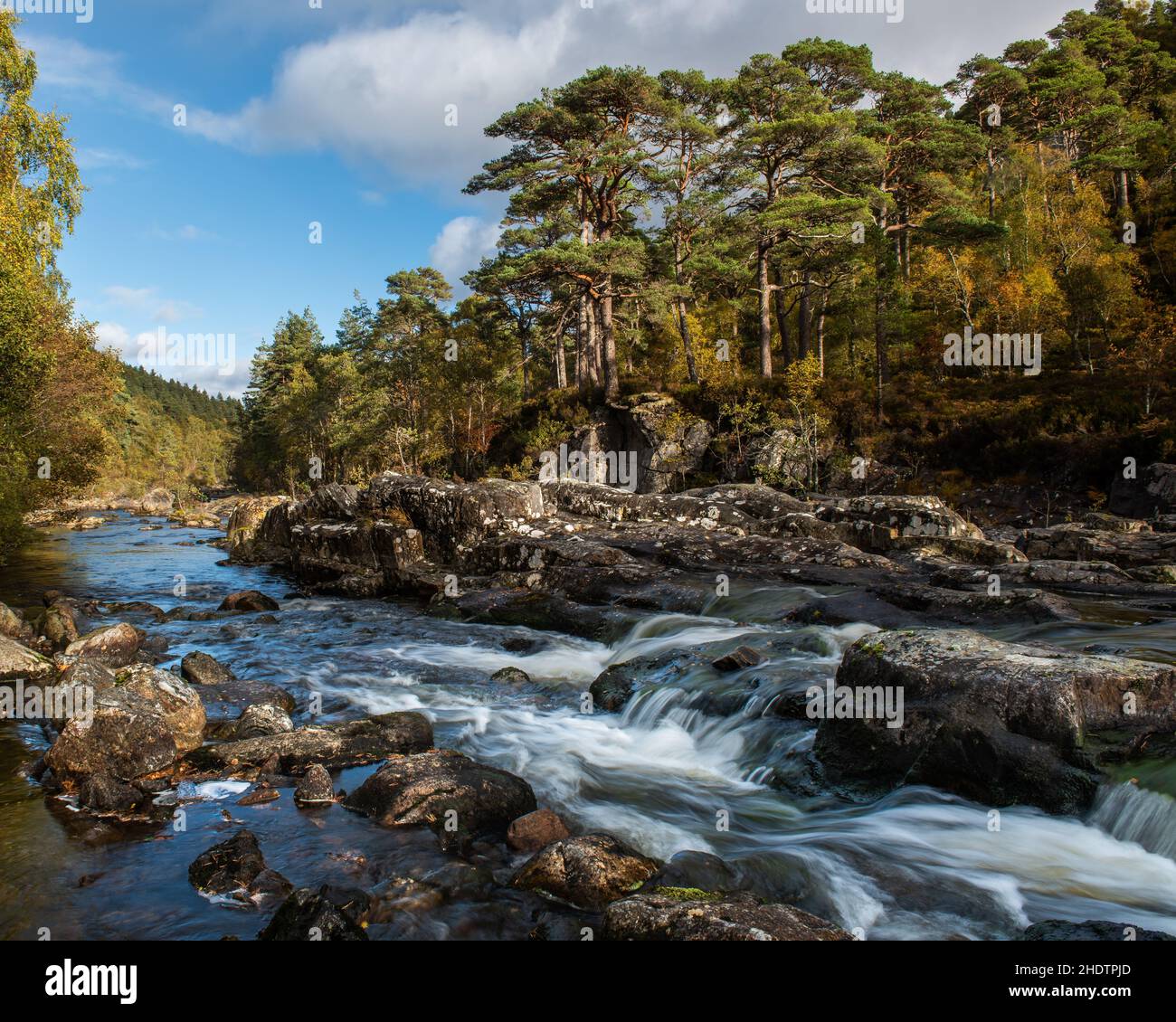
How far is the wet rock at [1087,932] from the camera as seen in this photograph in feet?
17.3

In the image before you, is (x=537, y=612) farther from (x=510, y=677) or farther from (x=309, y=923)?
(x=309, y=923)

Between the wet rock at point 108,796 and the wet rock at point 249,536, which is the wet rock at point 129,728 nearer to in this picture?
the wet rock at point 108,796

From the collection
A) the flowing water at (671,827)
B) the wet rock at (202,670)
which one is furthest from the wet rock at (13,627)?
the flowing water at (671,827)

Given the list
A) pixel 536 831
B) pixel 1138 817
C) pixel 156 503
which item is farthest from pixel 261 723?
pixel 156 503

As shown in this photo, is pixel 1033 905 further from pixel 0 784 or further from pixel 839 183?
pixel 839 183

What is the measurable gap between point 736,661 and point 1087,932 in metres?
7.22

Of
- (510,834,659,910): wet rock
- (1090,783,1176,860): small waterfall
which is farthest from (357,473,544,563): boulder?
(1090,783,1176,860): small waterfall

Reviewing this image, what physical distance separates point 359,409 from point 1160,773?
62295mm

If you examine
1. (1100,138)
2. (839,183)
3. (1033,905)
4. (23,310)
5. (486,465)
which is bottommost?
(1033,905)

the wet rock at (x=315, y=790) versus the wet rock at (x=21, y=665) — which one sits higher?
the wet rock at (x=21, y=665)

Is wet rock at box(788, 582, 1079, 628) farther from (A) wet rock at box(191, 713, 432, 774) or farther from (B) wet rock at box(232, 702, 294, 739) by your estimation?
(B) wet rock at box(232, 702, 294, 739)

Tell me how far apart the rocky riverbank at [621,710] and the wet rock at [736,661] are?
4 cm

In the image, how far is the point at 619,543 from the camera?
73.4 ft
